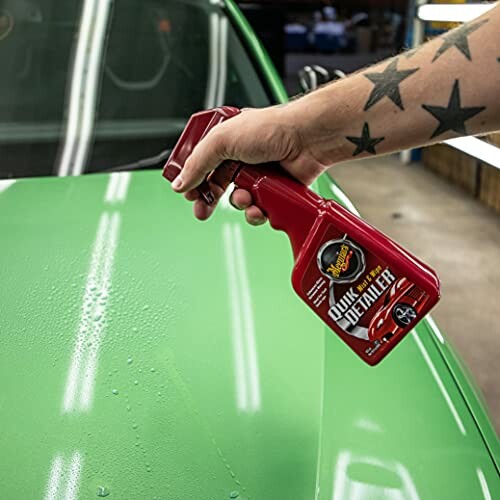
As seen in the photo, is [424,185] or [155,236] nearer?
[155,236]

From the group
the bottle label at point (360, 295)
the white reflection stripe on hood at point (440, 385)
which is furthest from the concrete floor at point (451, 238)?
the bottle label at point (360, 295)

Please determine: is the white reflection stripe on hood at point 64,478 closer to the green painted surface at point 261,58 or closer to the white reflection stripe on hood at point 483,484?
the white reflection stripe on hood at point 483,484

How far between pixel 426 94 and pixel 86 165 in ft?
2.73

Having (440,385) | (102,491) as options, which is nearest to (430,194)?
(440,385)

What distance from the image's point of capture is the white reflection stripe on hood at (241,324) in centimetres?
86

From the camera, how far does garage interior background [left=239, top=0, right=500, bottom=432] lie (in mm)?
2385

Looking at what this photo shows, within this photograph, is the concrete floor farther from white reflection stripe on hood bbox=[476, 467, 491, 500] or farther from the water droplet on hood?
the water droplet on hood

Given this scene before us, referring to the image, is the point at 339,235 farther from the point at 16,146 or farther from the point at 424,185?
the point at 424,185

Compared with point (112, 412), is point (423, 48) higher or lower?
higher

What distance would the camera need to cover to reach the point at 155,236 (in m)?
1.15

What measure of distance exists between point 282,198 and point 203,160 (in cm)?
11

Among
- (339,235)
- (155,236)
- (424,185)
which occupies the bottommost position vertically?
(424,185)

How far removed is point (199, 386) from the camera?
0.85 metres

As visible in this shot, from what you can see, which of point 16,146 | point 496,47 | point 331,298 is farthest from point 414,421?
point 16,146
